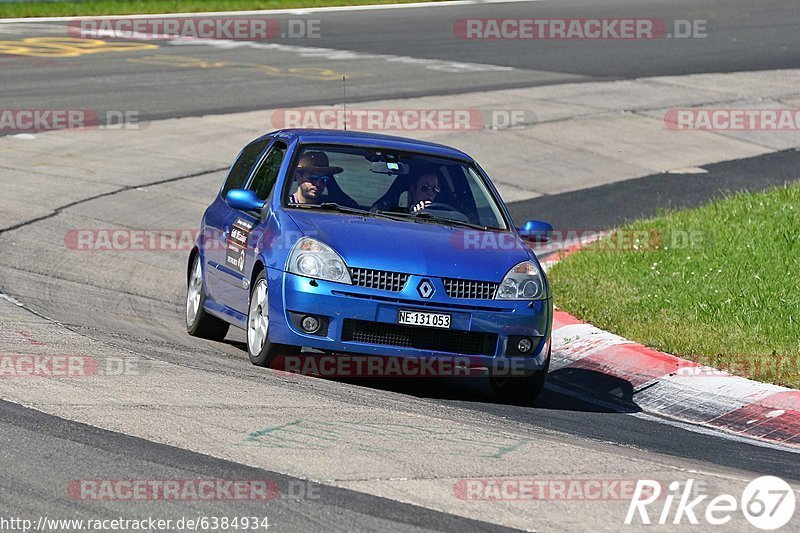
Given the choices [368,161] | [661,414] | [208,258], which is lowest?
[661,414]

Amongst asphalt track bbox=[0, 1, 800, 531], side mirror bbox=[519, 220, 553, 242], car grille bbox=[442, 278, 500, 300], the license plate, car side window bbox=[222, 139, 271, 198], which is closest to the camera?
asphalt track bbox=[0, 1, 800, 531]

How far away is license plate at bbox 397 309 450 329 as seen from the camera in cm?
881

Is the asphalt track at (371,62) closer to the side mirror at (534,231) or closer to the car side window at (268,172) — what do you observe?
the car side window at (268,172)

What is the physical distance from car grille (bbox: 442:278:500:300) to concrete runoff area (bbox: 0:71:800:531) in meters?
0.69

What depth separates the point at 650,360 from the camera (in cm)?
1045

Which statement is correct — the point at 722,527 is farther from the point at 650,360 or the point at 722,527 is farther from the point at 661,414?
the point at 650,360

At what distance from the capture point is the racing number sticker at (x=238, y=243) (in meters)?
9.99

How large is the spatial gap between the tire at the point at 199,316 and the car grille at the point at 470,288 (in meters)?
2.62

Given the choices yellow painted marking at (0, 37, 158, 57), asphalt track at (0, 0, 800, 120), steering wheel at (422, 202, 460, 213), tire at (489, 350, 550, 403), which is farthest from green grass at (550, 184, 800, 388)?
yellow painted marking at (0, 37, 158, 57)

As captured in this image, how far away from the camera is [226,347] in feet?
35.6

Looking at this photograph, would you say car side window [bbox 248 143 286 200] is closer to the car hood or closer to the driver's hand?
the car hood

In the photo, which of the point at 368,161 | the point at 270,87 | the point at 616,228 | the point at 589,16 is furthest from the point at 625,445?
the point at 589,16

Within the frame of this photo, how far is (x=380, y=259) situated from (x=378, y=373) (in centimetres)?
92

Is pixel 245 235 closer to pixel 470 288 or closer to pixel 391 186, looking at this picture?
pixel 391 186
